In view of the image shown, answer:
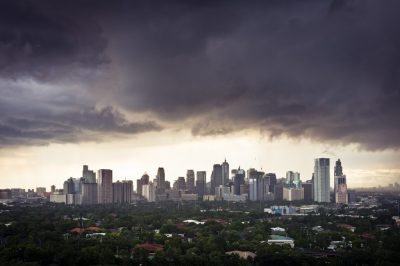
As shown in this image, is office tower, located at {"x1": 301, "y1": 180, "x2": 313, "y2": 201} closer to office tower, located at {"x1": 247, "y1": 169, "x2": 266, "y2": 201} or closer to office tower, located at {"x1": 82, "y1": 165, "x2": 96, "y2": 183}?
office tower, located at {"x1": 247, "y1": 169, "x2": 266, "y2": 201}

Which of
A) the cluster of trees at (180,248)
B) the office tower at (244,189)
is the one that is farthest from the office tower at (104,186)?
the cluster of trees at (180,248)

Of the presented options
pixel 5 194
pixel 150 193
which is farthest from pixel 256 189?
pixel 5 194

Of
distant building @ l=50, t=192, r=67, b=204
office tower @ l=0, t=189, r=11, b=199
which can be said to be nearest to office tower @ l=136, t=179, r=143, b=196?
distant building @ l=50, t=192, r=67, b=204

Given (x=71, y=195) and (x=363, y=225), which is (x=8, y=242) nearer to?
(x=363, y=225)

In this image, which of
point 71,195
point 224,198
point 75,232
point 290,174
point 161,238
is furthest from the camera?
point 290,174

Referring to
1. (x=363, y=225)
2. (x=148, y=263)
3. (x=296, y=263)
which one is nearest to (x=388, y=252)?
(x=296, y=263)

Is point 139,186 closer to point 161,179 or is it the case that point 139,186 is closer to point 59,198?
point 161,179
